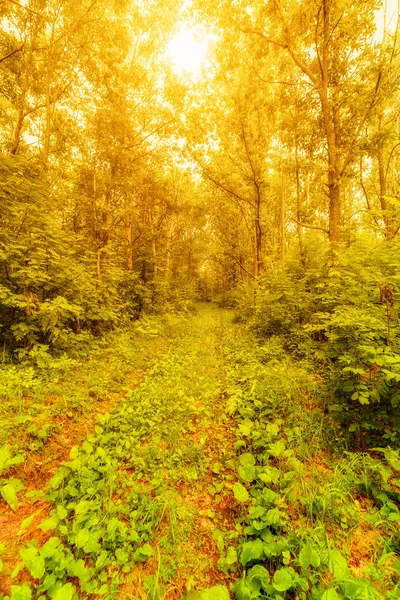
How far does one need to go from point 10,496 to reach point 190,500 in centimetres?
176

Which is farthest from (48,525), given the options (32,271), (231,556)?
(32,271)

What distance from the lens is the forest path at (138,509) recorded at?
1763 mm

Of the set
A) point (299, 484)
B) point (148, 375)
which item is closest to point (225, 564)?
point (299, 484)

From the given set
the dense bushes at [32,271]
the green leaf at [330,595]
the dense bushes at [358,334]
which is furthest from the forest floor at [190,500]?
the dense bushes at [32,271]

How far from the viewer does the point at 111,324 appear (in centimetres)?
830

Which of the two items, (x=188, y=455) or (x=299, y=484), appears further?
(x=188, y=455)

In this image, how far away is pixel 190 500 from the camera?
250cm

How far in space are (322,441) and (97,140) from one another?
1182 centimetres

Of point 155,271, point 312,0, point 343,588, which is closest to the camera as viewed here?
point 343,588

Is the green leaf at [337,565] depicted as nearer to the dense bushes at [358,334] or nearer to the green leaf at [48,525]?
the dense bushes at [358,334]

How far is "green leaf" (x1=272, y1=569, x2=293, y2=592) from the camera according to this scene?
157cm

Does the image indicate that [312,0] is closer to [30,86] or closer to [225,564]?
[30,86]

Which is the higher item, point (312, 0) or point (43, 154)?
point (312, 0)

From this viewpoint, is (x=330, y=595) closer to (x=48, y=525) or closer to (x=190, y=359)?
(x=48, y=525)
